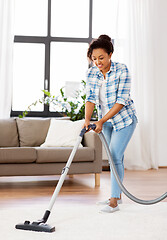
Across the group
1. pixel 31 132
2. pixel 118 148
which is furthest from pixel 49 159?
pixel 118 148

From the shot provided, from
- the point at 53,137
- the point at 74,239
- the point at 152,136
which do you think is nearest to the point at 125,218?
the point at 74,239

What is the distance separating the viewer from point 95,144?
419cm

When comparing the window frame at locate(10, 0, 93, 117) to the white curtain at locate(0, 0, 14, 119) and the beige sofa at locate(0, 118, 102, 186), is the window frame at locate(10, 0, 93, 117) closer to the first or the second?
the white curtain at locate(0, 0, 14, 119)

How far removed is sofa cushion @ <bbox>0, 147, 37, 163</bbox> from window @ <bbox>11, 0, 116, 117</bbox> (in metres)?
1.74

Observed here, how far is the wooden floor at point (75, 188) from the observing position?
3408 mm

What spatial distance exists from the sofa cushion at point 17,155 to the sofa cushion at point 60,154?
7cm

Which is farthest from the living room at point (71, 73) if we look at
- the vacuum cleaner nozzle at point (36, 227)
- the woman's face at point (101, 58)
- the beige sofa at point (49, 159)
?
the vacuum cleaner nozzle at point (36, 227)

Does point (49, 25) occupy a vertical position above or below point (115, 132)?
above

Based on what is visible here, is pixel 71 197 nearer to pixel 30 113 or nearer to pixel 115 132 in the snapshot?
pixel 115 132

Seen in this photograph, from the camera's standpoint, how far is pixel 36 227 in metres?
2.37

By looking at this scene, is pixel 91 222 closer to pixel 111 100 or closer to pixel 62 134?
pixel 111 100

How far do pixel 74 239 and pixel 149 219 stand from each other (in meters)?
0.68

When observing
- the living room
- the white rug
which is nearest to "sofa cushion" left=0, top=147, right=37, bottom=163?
the living room

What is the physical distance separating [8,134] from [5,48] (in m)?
1.38
